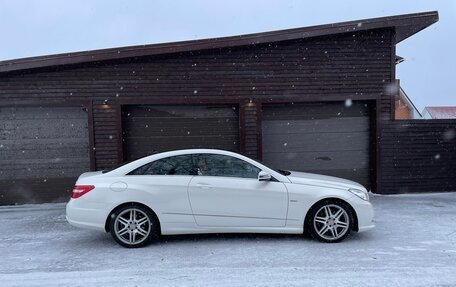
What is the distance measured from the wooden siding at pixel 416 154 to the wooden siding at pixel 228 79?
653mm

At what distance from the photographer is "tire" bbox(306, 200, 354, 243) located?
15.7ft

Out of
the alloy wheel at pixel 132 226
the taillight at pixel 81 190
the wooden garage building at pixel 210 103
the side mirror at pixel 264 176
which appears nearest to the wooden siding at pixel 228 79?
the wooden garage building at pixel 210 103

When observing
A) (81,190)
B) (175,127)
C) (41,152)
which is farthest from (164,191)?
(41,152)

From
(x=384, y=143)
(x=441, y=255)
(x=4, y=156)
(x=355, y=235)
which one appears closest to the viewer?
(x=441, y=255)

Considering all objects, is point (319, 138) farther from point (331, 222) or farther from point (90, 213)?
point (90, 213)

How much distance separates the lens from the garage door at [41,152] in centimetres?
806

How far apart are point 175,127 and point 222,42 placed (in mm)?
2389

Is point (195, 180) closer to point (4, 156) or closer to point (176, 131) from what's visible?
point (176, 131)

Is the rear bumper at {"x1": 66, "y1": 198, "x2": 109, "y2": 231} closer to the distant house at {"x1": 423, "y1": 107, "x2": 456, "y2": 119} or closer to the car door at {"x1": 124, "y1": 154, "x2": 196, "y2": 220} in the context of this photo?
the car door at {"x1": 124, "y1": 154, "x2": 196, "y2": 220}

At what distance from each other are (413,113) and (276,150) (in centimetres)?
1942

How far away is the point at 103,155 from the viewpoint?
820 cm

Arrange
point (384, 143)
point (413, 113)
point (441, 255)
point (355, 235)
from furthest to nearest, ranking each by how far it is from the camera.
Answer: point (413, 113), point (384, 143), point (355, 235), point (441, 255)

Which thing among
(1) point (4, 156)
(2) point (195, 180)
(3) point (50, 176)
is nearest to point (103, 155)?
(3) point (50, 176)

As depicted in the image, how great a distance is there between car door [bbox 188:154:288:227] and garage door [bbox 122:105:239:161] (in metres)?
3.82
